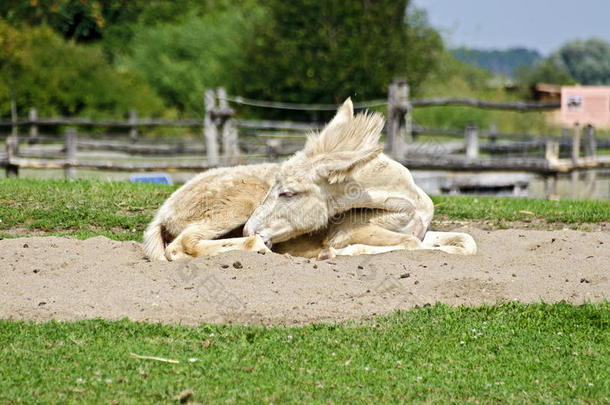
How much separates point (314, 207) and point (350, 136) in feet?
2.48

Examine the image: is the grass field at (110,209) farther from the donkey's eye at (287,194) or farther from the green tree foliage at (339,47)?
the green tree foliage at (339,47)

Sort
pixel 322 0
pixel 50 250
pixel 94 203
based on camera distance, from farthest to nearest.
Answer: pixel 322 0 → pixel 94 203 → pixel 50 250

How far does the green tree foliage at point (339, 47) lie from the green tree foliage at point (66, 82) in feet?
21.6

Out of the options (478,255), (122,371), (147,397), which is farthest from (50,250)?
(478,255)

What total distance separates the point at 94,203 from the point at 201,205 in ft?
10.7

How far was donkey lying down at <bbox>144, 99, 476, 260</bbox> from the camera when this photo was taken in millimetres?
6500

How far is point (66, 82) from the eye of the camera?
113ft

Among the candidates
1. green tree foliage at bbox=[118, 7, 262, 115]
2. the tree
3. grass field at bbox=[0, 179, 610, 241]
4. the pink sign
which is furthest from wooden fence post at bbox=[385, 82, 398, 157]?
the tree

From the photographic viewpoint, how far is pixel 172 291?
212 inches

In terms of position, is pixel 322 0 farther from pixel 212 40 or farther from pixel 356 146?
pixel 356 146

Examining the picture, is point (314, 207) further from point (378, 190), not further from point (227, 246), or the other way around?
point (227, 246)

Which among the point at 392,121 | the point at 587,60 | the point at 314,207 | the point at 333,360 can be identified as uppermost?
the point at 587,60

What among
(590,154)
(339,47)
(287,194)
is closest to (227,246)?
(287,194)

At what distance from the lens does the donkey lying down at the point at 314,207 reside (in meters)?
6.50
